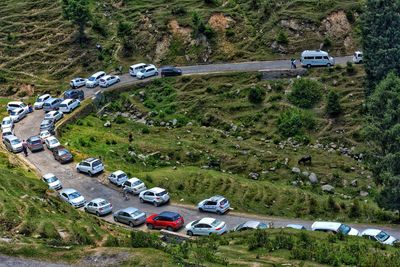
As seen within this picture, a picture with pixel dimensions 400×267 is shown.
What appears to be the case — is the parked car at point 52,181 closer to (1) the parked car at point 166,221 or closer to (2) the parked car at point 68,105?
(1) the parked car at point 166,221

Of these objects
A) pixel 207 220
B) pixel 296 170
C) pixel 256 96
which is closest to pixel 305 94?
pixel 256 96

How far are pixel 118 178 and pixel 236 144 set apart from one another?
60.1 feet

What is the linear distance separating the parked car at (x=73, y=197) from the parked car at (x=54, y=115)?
22.7 metres

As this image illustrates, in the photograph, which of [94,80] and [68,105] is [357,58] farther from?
[68,105]

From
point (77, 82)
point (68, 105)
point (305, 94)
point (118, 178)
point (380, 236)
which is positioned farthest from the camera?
point (77, 82)

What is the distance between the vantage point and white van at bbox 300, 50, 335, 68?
9300 cm

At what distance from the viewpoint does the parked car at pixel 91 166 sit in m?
71.8

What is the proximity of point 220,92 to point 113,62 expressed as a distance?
21.5 metres

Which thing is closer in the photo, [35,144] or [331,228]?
[331,228]

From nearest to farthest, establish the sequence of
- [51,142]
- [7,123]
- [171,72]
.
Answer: [51,142] → [7,123] → [171,72]

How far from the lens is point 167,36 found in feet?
346

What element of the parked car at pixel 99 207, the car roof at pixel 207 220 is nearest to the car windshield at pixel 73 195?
the parked car at pixel 99 207

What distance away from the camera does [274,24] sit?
335ft

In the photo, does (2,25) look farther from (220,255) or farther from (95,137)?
(220,255)
